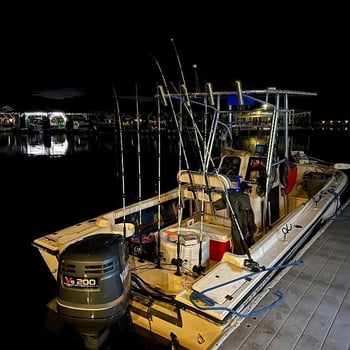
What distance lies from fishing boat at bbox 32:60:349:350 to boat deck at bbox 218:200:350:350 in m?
0.07

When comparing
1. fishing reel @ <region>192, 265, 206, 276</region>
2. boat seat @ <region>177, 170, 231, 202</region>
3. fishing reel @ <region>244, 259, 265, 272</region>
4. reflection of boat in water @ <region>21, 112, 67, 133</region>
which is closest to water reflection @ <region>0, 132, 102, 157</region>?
reflection of boat in water @ <region>21, 112, 67, 133</region>

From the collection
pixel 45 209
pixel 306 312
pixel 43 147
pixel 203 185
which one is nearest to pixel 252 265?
pixel 306 312

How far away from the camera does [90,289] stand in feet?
6.25

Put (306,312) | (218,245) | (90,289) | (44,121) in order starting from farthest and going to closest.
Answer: (44,121)
(218,245)
(306,312)
(90,289)

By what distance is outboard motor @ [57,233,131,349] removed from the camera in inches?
75.0

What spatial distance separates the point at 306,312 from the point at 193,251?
0.97 meters

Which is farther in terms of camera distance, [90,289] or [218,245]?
[218,245]

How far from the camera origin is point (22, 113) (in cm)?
4350

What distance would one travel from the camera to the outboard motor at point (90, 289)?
1904 millimetres

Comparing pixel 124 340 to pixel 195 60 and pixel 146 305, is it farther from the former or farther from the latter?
pixel 195 60

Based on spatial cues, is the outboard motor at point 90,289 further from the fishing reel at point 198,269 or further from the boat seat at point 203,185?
the boat seat at point 203,185

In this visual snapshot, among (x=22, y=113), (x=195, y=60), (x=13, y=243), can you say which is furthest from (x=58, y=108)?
(x=13, y=243)

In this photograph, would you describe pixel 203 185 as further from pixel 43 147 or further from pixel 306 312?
pixel 43 147

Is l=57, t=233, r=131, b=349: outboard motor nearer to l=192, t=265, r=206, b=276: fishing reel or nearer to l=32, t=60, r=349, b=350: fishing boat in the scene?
l=32, t=60, r=349, b=350: fishing boat
